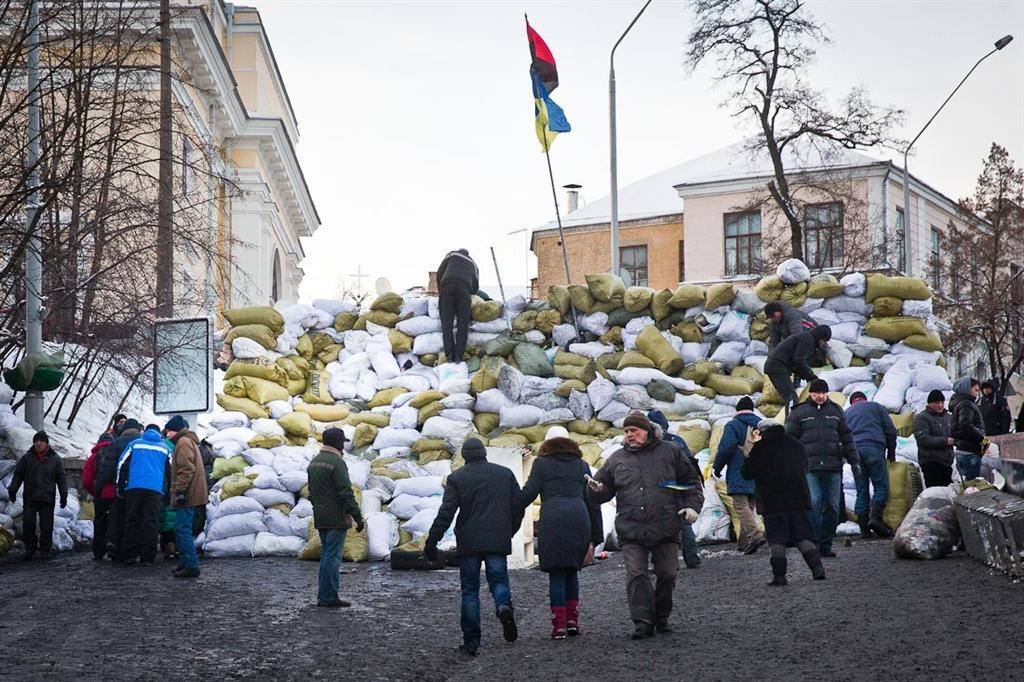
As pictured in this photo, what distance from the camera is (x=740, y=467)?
47.3ft

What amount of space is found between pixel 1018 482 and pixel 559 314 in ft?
32.2

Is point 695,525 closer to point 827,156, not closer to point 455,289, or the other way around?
point 455,289

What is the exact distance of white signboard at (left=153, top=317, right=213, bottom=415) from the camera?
55.0ft

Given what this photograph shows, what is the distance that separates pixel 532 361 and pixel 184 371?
17.4 ft

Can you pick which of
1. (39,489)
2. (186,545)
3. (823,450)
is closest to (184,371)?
(39,489)

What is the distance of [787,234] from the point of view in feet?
154

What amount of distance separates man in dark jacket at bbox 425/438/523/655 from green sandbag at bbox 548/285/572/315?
11.2m

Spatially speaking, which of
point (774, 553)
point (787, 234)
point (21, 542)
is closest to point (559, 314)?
point (21, 542)

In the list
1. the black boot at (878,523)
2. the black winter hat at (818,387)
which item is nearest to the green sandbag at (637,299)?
the black boot at (878,523)

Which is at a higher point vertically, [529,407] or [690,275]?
[690,275]

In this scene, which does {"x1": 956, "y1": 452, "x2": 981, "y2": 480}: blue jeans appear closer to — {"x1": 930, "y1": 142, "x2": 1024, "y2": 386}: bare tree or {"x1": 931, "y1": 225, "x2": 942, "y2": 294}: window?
{"x1": 930, "y1": 142, "x2": 1024, "y2": 386}: bare tree

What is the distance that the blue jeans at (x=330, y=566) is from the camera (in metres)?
12.2

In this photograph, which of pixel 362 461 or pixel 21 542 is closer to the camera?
pixel 21 542

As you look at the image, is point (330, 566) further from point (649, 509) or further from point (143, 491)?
point (143, 491)
